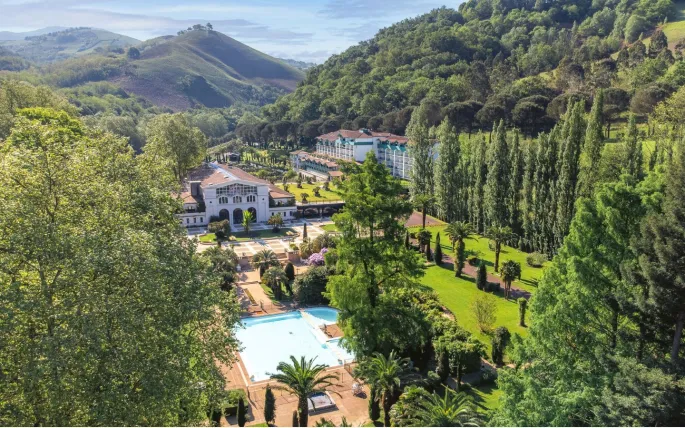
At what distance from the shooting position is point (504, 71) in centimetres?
11769

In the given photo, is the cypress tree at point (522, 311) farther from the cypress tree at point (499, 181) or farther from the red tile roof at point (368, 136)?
the red tile roof at point (368, 136)

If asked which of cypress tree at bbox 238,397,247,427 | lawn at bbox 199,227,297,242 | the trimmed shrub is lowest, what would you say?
cypress tree at bbox 238,397,247,427

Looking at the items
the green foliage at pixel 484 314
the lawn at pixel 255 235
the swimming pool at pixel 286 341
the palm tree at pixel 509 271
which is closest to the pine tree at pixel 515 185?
the palm tree at pixel 509 271

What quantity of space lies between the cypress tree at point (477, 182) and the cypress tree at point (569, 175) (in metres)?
11.9

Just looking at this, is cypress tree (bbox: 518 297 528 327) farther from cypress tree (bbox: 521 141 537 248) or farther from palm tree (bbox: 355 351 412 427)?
cypress tree (bbox: 521 141 537 248)

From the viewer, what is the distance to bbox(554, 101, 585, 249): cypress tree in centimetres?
4559

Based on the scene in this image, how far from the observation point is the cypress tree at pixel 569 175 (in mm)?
45594

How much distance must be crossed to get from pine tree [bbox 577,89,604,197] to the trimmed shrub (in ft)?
22.9

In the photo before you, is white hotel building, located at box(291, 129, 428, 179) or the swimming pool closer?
the swimming pool

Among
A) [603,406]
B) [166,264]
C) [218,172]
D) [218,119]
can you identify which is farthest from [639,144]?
[218,119]

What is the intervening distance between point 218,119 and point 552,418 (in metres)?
181

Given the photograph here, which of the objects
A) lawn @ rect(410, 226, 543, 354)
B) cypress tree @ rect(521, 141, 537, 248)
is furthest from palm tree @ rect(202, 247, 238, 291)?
cypress tree @ rect(521, 141, 537, 248)

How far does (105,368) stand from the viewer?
13.3m

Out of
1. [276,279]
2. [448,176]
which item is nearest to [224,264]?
[276,279]
